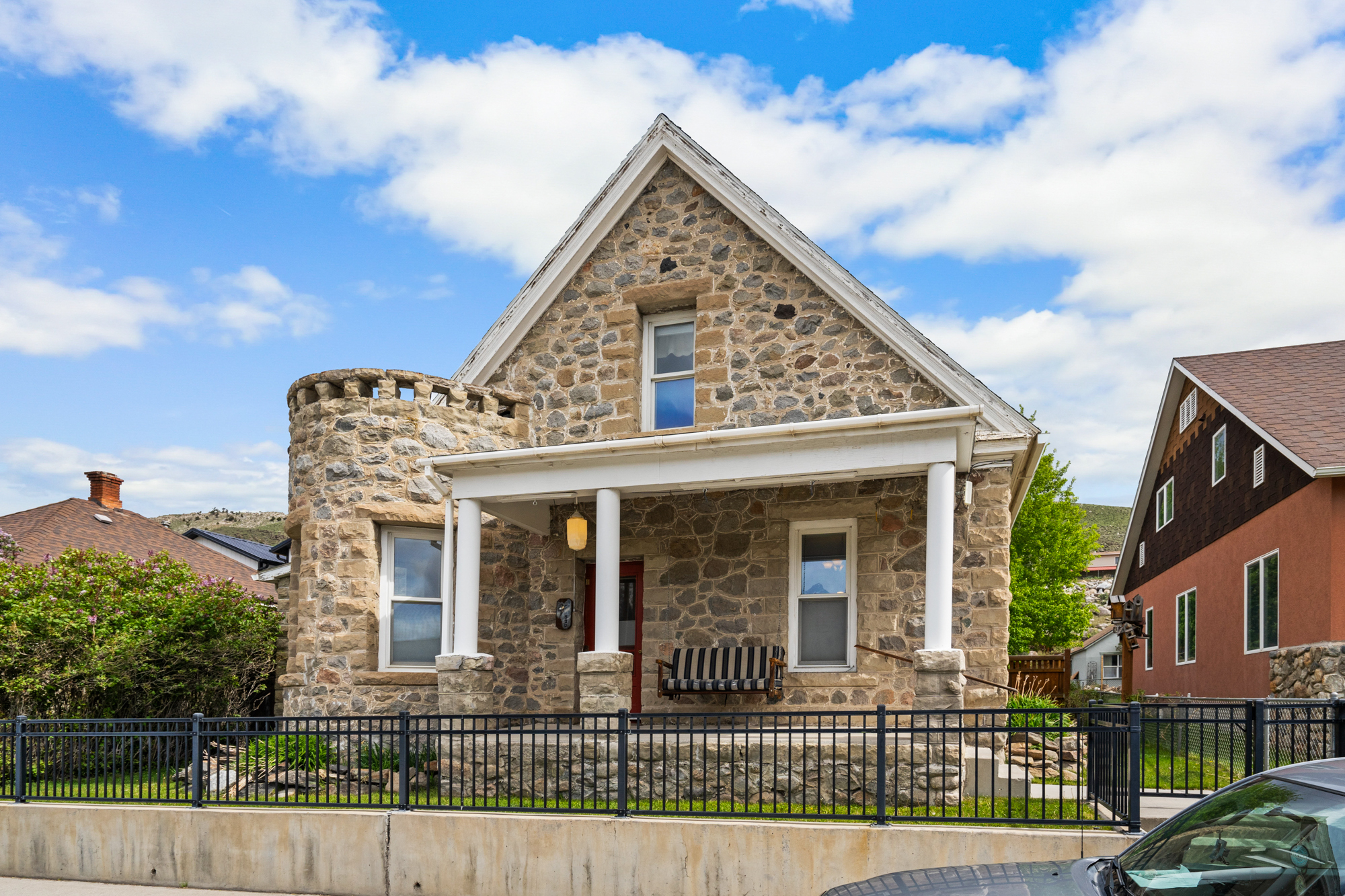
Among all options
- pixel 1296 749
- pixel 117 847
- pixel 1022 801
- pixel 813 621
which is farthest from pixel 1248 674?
pixel 117 847

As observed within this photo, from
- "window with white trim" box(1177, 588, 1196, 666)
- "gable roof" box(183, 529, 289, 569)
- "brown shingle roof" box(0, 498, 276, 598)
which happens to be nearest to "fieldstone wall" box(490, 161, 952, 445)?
"window with white trim" box(1177, 588, 1196, 666)

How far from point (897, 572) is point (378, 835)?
6.01 meters

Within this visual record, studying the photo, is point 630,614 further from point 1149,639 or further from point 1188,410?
point 1149,639

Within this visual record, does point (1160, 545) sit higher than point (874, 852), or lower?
higher

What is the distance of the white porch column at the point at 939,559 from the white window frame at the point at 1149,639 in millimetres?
16805

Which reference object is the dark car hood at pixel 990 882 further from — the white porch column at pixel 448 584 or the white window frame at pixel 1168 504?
the white window frame at pixel 1168 504

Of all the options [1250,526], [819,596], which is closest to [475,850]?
[819,596]

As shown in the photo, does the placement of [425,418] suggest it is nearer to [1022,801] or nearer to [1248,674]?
[1022,801]

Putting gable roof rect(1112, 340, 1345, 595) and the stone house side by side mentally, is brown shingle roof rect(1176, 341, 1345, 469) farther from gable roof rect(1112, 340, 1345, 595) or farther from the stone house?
the stone house

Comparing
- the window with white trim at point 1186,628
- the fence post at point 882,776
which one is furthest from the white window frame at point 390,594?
the window with white trim at point 1186,628

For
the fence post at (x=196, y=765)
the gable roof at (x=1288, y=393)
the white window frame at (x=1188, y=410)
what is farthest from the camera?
the white window frame at (x=1188, y=410)

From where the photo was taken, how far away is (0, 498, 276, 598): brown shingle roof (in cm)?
2242

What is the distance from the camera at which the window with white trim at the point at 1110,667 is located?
46531 millimetres

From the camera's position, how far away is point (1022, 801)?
7906 mm
